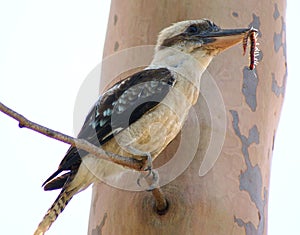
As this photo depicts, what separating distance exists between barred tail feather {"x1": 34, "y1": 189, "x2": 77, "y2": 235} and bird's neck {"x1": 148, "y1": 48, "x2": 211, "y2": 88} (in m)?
0.75

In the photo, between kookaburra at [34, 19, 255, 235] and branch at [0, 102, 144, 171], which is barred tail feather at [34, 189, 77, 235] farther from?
branch at [0, 102, 144, 171]

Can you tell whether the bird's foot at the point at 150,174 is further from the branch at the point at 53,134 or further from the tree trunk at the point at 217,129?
the branch at the point at 53,134

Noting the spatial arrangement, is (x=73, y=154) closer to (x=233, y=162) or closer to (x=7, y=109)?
(x=233, y=162)

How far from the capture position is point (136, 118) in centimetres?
372

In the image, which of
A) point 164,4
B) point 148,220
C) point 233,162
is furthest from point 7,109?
point 164,4

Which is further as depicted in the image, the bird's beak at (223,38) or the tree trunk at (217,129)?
the bird's beak at (223,38)

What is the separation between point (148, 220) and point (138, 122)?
1.56 feet

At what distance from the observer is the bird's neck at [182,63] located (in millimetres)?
3955

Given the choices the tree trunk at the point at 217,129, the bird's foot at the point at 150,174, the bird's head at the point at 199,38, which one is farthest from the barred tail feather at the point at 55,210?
the bird's head at the point at 199,38

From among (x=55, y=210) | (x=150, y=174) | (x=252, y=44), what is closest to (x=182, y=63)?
(x=252, y=44)

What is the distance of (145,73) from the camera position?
3824 mm

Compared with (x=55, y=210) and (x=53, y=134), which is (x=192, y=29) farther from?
(x=53, y=134)

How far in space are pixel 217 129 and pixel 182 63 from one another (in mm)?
505

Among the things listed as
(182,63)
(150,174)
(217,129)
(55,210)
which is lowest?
(55,210)
